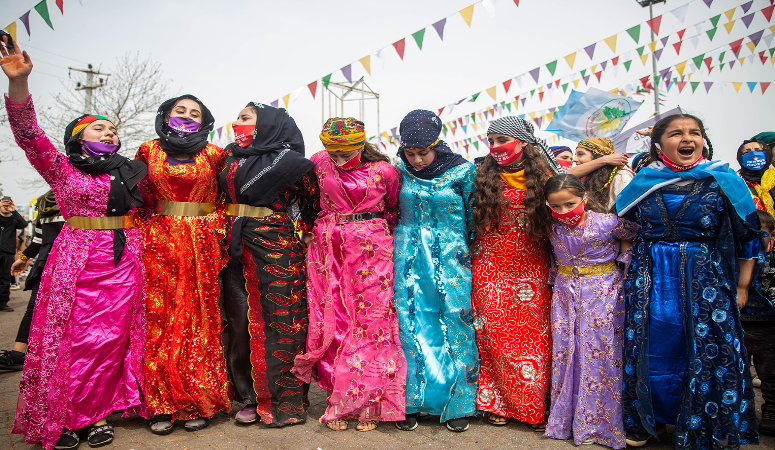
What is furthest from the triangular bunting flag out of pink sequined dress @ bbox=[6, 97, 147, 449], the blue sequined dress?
pink sequined dress @ bbox=[6, 97, 147, 449]

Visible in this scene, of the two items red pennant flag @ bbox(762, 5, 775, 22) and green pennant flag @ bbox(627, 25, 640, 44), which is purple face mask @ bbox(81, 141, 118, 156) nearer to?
green pennant flag @ bbox(627, 25, 640, 44)

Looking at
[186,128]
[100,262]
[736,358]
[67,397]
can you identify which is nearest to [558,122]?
[736,358]

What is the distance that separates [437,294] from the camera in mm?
2996

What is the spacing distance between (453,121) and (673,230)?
9857mm

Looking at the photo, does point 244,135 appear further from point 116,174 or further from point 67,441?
point 67,441

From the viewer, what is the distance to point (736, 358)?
→ 236cm

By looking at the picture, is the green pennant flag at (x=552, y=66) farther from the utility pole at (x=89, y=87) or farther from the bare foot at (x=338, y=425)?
the utility pole at (x=89, y=87)

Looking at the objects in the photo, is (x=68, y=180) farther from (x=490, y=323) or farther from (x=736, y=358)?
(x=736, y=358)

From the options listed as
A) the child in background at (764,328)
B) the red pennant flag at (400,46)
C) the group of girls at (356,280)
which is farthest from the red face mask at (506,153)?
the red pennant flag at (400,46)

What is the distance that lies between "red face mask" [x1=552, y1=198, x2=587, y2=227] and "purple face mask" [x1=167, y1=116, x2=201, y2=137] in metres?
2.42

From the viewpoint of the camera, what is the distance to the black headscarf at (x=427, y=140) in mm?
3004

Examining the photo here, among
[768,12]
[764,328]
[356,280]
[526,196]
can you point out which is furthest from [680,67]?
[356,280]

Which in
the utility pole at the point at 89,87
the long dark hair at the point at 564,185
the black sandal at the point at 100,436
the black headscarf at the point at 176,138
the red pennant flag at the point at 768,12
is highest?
the utility pole at the point at 89,87

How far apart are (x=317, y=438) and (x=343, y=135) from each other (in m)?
1.85
